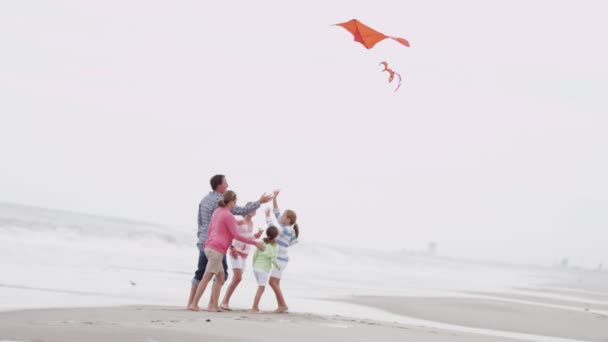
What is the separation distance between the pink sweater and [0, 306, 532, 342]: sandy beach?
72 cm

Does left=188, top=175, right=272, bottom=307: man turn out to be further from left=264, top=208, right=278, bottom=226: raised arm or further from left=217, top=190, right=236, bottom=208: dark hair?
left=264, top=208, right=278, bottom=226: raised arm

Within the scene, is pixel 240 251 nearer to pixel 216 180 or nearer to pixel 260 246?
pixel 260 246

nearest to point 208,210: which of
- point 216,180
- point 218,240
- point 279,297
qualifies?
point 216,180

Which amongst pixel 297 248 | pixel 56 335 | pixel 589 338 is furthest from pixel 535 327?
pixel 297 248

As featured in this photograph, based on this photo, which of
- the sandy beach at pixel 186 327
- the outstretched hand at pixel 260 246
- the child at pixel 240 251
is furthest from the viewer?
the child at pixel 240 251

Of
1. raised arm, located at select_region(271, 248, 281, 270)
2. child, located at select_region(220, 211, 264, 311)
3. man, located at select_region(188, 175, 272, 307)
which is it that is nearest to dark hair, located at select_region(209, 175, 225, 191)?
man, located at select_region(188, 175, 272, 307)

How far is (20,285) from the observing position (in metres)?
10.7

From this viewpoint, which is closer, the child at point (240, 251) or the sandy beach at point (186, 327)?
the sandy beach at point (186, 327)

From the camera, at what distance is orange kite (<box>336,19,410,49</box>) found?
10.3 meters

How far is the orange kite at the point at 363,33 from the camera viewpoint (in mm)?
10336

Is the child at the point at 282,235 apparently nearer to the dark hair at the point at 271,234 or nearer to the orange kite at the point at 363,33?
the dark hair at the point at 271,234

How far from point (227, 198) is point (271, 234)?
0.83m

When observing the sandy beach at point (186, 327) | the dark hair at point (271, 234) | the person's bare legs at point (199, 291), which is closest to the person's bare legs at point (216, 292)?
the person's bare legs at point (199, 291)

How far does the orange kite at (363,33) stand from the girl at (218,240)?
2.67m
